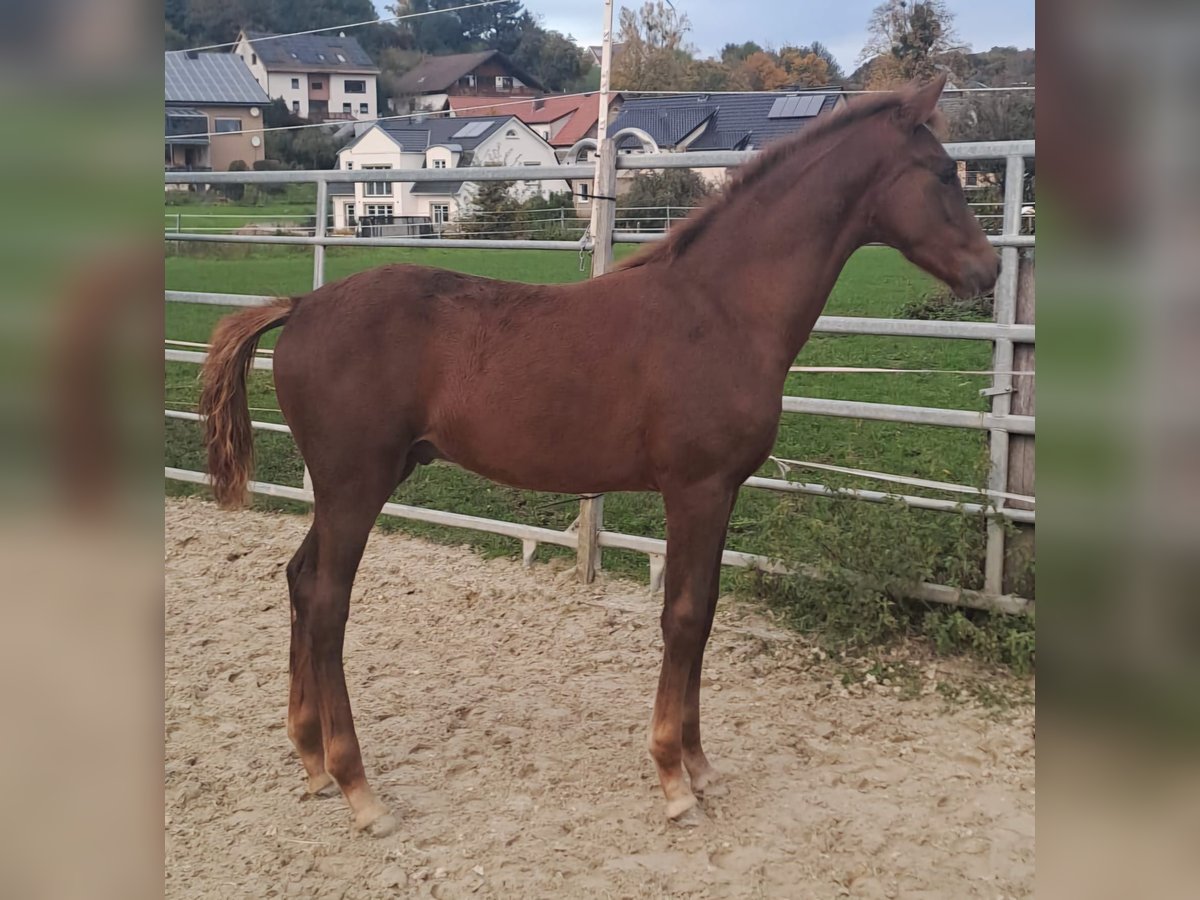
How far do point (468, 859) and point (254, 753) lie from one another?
90 cm

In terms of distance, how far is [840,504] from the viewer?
375cm

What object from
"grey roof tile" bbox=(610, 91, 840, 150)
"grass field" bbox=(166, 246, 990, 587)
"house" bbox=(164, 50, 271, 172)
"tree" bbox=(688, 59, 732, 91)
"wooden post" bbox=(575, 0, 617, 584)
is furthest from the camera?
"house" bbox=(164, 50, 271, 172)

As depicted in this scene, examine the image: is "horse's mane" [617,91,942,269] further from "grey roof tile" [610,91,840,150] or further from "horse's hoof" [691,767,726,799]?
"grey roof tile" [610,91,840,150]

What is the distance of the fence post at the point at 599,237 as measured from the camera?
4.08 m

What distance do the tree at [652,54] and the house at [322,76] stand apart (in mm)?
14881

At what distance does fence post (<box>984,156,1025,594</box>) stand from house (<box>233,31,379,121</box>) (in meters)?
27.7

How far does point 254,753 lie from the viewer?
114 inches

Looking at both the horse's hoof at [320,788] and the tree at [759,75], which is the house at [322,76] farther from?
the horse's hoof at [320,788]

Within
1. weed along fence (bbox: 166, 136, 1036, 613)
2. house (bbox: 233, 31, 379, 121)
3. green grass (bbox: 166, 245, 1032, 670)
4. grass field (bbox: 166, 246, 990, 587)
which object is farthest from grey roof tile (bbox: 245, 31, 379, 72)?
weed along fence (bbox: 166, 136, 1036, 613)

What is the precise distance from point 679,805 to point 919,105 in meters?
1.96

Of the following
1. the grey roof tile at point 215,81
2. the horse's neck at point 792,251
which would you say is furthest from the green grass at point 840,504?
the grey roof tile at point 215,81

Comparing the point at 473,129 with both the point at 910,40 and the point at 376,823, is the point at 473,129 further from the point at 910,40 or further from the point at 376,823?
the point at 376,823

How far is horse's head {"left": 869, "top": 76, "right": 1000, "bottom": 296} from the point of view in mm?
2467
